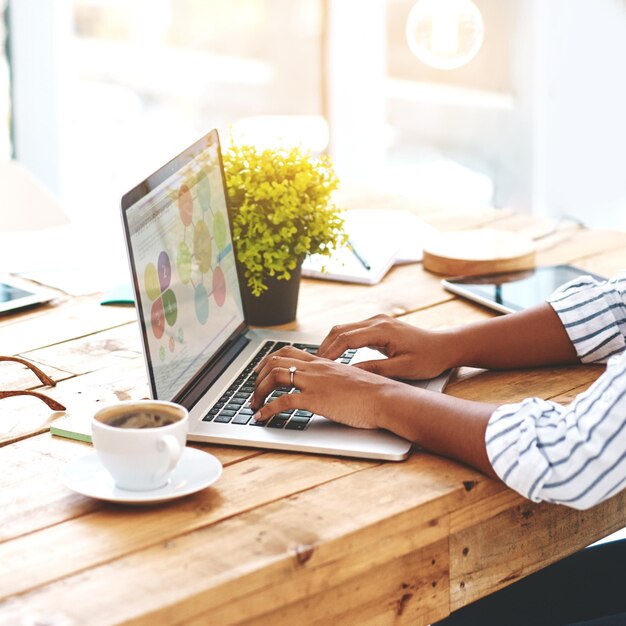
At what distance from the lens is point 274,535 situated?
0.84 meters

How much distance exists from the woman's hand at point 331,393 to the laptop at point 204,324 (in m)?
0.02

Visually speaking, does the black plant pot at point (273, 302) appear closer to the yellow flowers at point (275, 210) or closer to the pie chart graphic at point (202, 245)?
the yellow flowers at point (275, 210)

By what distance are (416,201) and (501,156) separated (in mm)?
926

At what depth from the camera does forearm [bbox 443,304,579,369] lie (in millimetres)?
1236

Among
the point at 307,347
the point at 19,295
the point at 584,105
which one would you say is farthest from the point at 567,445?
the point at 584,105

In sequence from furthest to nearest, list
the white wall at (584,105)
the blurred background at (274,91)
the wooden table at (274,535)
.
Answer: the blurred background at (274,91)
the white wall at (584,105)
the wooden table at (274,535)

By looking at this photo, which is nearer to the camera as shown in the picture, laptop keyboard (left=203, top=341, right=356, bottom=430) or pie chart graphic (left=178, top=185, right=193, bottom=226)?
laptop keyboard (left=203, top=341, right=356, bottom=430)

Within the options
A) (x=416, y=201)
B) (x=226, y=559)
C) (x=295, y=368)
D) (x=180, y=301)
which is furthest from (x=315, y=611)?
(x=416, y=201)

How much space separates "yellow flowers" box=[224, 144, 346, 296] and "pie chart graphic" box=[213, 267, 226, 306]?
0.30 feet

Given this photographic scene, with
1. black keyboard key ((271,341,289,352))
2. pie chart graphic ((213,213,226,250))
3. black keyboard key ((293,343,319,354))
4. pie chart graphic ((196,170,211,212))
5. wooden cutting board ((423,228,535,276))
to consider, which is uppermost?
pie chart graphic ((196,170,211,212))

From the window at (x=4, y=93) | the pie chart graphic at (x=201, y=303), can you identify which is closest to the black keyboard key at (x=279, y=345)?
the pie chart graphic at (x=201, y=303)

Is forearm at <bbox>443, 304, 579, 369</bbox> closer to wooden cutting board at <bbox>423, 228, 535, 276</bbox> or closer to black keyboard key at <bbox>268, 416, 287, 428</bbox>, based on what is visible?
black keyboard key at <bbox>268, 416, 287, 428</bbox>

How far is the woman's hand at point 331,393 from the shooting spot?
3.40 ft

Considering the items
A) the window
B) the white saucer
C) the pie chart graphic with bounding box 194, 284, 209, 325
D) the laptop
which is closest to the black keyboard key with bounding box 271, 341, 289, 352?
the laptop
